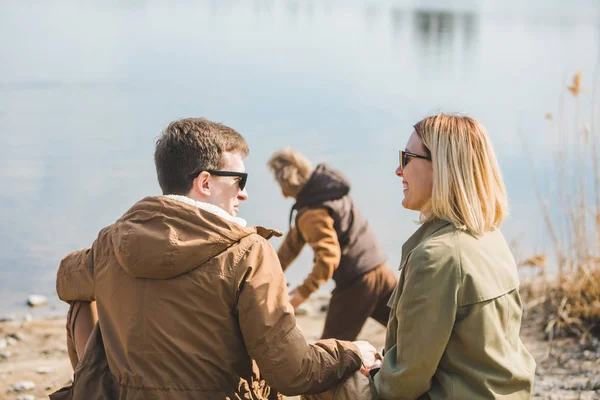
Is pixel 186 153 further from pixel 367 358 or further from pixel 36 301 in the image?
pixel 36 301

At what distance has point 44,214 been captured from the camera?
1034cm

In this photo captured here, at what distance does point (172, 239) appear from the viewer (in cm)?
338

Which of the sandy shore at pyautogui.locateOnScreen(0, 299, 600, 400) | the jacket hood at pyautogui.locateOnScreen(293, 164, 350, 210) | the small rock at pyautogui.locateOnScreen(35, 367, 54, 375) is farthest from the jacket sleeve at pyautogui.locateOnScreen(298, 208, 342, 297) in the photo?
the small rock at pyautogui.locateOnScreen(35, 367, 54, 375)

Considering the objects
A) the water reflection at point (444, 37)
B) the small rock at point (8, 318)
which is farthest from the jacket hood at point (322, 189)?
the water reflection at point (444, 37)

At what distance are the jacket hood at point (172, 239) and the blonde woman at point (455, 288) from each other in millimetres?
689

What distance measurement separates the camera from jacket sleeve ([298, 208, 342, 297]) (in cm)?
590

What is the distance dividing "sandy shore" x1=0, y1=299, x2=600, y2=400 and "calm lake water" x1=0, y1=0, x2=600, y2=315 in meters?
0.85

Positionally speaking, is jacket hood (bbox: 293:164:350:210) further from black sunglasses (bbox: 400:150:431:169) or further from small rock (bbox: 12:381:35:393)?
black sunglasses (bbox: 400:150:431:169)

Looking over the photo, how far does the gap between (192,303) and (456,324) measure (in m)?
0.96

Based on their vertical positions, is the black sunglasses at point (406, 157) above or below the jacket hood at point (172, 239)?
above

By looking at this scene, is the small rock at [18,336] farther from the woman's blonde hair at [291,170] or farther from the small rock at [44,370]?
the woman's blonde hair at [291,170]

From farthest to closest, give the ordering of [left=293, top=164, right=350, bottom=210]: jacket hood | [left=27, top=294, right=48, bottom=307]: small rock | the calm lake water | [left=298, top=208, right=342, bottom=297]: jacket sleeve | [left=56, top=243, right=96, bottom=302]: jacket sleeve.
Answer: the calm lake water < [left=27, top=294, right=48, bottom=307]: small rock < [left=293, top=164, right=350, bottom=210]: jacket hood < [left=298, top=208, right=342, bottom=297]: jacket sleeve < [left=56, top=243, right=96, bottom=302]: jacket sleeve

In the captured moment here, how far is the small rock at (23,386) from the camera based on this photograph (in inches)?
236

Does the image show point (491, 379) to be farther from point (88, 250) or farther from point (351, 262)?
point (351, 262)
